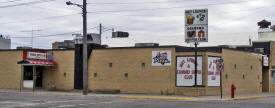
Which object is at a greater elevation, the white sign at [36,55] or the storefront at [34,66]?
the white sign at [36,55]

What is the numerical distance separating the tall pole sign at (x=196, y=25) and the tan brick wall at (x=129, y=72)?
328cm

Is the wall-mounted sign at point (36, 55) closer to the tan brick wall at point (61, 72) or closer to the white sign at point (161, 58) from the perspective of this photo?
the tan brick wall at point (61, 72)

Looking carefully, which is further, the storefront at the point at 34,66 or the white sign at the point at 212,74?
the storefront at the point at 34,66

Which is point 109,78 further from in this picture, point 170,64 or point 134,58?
point 170,64

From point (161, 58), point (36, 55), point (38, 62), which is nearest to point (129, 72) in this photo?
point (161, 58)

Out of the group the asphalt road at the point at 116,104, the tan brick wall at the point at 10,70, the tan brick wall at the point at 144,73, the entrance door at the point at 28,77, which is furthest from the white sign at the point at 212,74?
the tan brick wall at the point at 10,70

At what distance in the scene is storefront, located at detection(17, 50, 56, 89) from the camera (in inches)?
1544

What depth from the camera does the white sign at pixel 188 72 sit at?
35375 mm

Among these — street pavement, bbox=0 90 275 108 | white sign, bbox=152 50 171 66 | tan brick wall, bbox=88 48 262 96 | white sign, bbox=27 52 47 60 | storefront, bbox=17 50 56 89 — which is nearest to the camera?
street pavement, bbox=0 90 275 108

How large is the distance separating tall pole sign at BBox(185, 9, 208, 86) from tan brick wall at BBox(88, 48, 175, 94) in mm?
3282

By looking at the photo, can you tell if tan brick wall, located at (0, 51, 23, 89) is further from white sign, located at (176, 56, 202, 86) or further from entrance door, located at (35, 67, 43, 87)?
white sign, located at (176, 56, 202, 86)

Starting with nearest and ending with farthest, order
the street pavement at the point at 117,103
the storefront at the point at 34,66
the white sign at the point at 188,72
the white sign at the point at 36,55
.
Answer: the street pavement at the point at 117,103, the white sign at the point at 188,72, the storefront at the point at 34,66, the white sign at the point at 36,55

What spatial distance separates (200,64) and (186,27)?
3.69m

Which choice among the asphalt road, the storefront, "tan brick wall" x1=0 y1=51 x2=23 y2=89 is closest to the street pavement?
the asphalt road
